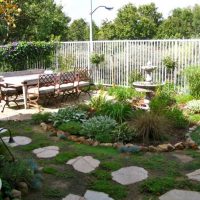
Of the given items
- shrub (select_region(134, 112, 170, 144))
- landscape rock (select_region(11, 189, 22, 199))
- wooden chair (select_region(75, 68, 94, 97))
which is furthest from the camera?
wooden chair (select_region(75, 68, 94, 97))

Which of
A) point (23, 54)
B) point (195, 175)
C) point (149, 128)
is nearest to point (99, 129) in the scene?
point (149, 128)

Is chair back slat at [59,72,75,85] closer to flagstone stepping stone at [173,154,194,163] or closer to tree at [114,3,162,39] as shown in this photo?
flagstone stepping stone at [173,154,194,163]

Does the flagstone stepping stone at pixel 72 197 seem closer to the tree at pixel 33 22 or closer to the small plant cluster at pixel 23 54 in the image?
the small plant cluster at pixel 23 54

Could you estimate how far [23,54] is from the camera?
14.3 metres

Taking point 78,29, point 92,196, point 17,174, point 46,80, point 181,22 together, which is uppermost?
point 181,22

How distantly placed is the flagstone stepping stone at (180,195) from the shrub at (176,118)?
127 inches

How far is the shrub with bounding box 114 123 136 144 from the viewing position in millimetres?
6168

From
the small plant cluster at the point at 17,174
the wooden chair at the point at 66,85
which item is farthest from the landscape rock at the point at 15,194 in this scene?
the wooden chair at the point at 66,85

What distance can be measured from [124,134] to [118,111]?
3.59 feet

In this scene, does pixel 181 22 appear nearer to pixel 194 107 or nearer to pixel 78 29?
pixel 78 29

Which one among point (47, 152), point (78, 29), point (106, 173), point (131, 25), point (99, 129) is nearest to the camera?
point (106, 173)

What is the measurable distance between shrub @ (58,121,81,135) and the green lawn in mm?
435

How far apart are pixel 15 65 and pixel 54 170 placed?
10.1 meters

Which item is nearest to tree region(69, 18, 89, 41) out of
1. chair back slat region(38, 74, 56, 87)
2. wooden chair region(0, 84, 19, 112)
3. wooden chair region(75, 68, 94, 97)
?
wooden chair region(75, 68, 94, 97)
